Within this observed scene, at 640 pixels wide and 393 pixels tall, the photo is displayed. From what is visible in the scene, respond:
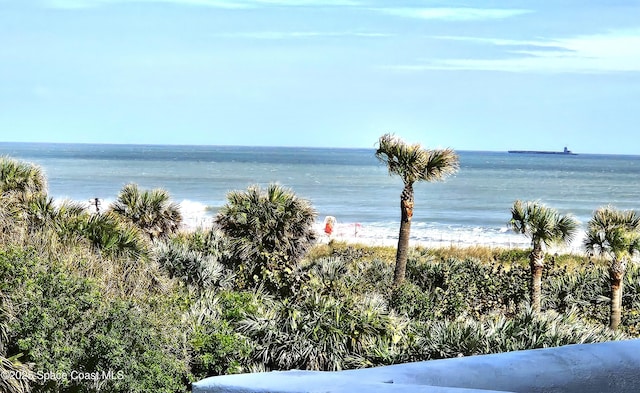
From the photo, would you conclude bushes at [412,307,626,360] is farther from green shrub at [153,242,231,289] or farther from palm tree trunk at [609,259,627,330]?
green shrub at [153,242,231,289]

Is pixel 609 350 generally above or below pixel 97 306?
above

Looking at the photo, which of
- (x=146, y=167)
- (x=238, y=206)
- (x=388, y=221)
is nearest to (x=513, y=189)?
(x=388, y=221)

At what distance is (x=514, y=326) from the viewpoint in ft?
33.7

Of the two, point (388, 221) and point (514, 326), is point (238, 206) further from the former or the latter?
point (388, 221)

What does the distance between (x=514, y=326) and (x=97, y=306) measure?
5.34m

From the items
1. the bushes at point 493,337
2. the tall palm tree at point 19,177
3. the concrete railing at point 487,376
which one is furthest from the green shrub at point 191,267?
the concrete railing at point 487,376

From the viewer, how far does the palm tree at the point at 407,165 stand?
60.1 ft

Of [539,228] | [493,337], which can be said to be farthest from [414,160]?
[493,337]

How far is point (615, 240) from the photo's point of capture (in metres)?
16.3

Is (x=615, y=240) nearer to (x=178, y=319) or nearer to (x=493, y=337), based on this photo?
(x=493, y=337)

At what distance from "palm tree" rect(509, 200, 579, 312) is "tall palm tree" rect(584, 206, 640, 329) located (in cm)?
52

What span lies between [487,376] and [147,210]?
716 inches

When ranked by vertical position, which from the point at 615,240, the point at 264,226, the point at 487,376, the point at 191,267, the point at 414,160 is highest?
the point at 414,160

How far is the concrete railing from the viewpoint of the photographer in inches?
92.7
